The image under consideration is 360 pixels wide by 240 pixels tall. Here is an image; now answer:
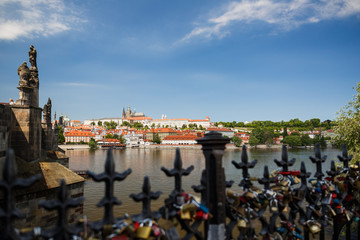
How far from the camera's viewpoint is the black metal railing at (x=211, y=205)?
5.59ft

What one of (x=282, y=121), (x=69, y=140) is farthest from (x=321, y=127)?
(x=69, y=140)

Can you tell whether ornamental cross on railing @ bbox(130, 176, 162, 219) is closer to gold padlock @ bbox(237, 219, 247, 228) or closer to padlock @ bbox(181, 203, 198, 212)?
padlock @ bbox(181, 203, 198, 212)

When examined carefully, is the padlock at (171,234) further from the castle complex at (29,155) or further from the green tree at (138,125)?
the green tree at (138,125)

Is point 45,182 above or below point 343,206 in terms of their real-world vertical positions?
below

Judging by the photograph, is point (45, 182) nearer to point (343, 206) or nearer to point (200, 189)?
point (200, 189)

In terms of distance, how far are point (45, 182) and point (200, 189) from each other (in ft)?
21.1

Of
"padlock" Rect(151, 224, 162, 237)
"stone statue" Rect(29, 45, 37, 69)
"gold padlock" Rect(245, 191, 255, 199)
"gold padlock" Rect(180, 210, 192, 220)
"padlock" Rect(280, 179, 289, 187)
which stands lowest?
"padlock" Rect(151, 224, 162, 237)

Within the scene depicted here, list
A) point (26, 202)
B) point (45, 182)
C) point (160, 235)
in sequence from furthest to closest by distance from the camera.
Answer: point (45, 182) < point (26, 202) < point (160, 235)

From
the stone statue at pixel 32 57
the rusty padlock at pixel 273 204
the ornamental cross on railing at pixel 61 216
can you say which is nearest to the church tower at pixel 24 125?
the stone statue at pixel 32 57

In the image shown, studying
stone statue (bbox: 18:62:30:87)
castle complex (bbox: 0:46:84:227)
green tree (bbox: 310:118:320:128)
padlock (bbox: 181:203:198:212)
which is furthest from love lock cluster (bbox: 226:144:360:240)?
green tree (bbox: 310:118:320:128)

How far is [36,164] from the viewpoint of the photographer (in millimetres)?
7801

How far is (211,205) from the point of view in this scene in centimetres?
236

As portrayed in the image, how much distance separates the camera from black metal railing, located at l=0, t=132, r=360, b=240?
5.59ft

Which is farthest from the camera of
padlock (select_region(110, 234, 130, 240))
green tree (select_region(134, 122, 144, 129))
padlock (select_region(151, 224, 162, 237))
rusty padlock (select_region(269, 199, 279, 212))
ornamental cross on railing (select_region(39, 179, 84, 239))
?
green tree (select_region(134, 122, 144, 129))
